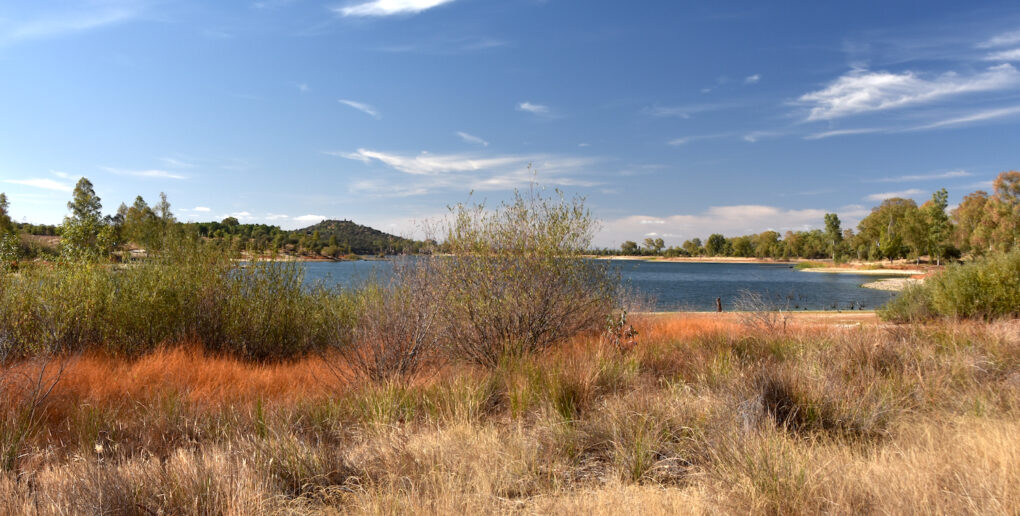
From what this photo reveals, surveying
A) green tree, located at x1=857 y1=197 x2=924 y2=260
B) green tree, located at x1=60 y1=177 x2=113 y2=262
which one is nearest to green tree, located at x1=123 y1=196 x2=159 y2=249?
green tree, located at x1=60 y1=177 x2=113 y2=262

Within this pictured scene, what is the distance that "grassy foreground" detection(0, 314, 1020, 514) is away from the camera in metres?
3.73

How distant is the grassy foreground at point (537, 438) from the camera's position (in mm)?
3732

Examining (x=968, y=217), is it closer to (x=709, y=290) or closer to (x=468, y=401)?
(x=709, y=290)

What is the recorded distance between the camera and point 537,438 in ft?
16.8

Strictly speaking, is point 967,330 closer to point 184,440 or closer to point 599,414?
point 599,414

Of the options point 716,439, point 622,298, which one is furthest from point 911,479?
point 622,298

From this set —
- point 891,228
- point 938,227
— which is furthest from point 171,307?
point 891,228

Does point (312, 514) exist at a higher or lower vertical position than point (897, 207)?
lower

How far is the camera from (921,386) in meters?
6.70

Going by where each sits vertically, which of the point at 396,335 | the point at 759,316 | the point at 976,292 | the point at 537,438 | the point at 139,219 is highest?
the point at 139,219

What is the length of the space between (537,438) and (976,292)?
18.5m

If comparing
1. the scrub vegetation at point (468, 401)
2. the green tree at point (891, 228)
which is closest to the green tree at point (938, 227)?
the green tree at point (891, 228)

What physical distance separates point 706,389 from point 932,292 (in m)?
17.0

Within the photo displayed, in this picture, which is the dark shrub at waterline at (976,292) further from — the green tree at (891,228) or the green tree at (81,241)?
the green tree at (891,228)
